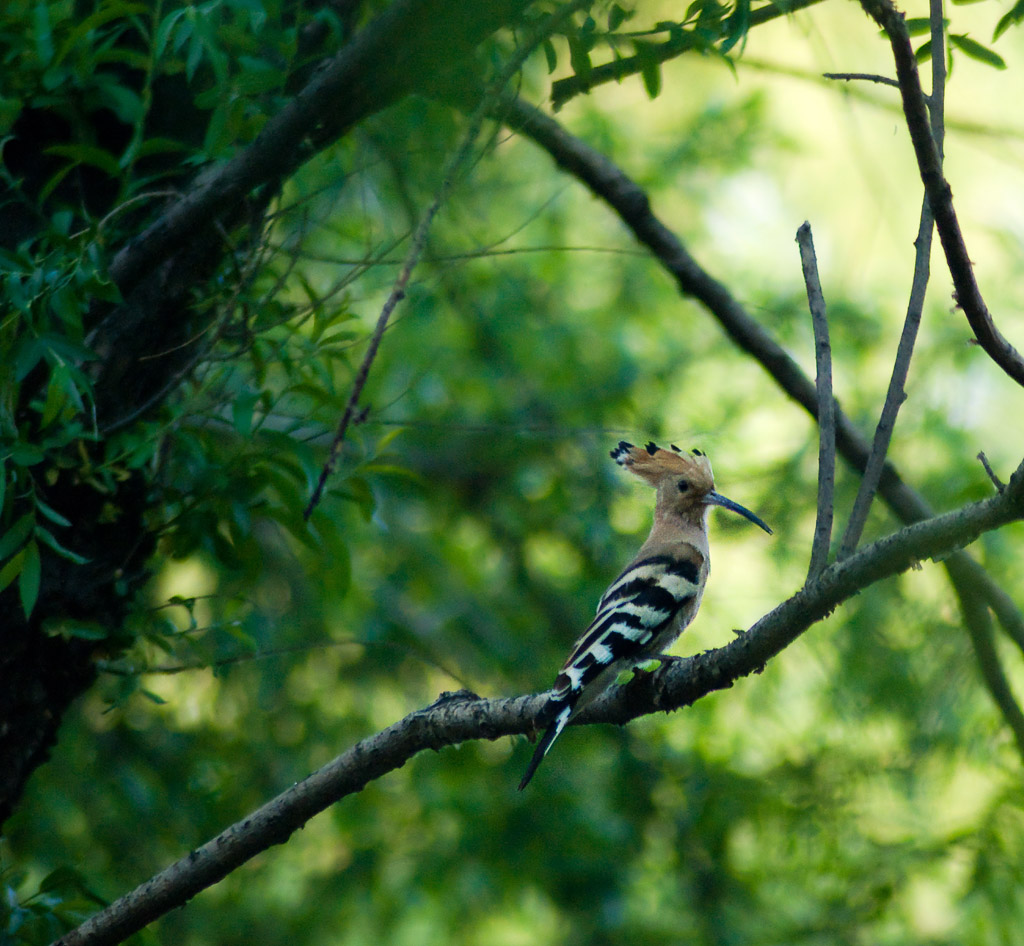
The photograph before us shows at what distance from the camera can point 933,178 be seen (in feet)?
4.71

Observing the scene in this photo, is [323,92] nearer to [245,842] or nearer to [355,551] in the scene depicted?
[245,842]

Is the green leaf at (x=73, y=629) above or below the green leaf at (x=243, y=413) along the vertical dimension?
below

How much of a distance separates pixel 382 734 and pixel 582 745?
309 cm

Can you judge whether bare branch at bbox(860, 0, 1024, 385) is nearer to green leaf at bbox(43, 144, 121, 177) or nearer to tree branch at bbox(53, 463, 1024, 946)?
tree branch at bbox(53, 463, 1024, 946)

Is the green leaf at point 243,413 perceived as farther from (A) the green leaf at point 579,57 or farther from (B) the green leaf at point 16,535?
(A) the green leaf at point 579,57

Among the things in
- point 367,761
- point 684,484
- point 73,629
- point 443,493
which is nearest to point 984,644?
point 684,484

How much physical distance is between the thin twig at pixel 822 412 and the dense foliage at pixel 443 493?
16.5 inches

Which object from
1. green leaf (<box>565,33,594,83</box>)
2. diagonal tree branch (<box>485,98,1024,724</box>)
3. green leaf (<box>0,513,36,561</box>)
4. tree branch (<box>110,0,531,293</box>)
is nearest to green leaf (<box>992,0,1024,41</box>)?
green leaf (<box>565,33,594,83</box>)

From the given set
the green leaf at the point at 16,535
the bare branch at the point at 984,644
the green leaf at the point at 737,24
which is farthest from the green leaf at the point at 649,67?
the green leaf at the point at 16,535

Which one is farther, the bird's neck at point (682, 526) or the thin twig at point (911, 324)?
the bird's neck at point (682, 526)

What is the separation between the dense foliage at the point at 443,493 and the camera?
7.16 feet

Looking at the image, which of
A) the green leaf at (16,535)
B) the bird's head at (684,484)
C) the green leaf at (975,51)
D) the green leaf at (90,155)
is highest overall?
the green leaf at (90,155)

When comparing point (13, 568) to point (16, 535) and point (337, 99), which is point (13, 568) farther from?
point (337, 99)

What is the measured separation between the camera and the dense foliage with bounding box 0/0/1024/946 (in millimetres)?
2182
